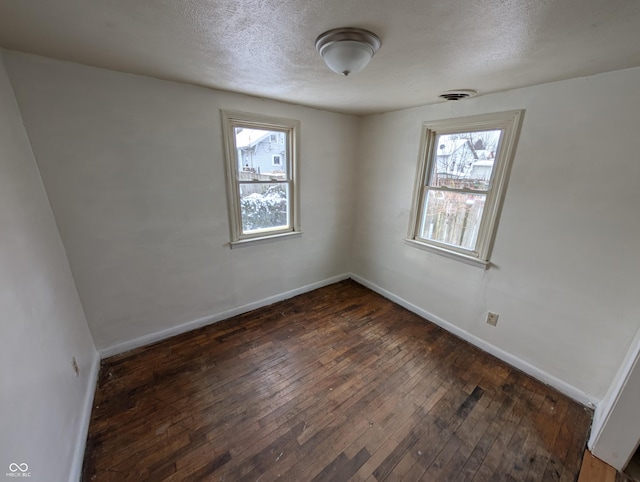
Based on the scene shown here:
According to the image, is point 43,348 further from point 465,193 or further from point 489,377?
point 465,193

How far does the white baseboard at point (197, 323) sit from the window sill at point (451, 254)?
1317mm

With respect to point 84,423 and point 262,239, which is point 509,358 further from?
point 84,423

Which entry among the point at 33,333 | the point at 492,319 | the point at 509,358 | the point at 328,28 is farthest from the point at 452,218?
the point at 33,333

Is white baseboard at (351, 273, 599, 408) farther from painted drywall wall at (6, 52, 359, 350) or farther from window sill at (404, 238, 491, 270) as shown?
painted drywall wall at (6, 52, 359, 350)

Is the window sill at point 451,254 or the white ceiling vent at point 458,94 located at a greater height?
the white ceiling vent at point 458,94

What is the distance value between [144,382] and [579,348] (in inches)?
126

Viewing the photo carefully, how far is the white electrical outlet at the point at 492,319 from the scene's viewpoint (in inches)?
86.7

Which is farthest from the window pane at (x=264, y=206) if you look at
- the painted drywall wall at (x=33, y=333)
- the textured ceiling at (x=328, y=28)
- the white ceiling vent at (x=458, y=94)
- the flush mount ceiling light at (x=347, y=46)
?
the white ceiling vent at (x=458, y=94)

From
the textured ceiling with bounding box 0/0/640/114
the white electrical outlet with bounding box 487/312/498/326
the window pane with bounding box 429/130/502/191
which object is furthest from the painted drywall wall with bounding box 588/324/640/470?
the textured ceiling with bounding box 0/0/640/114

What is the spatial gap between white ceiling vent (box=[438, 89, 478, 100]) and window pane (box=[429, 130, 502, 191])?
0.33m

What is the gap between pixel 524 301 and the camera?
202cm

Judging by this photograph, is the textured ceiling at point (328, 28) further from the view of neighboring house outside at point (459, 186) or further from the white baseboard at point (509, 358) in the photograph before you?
the white baseboard at point (509, 358)

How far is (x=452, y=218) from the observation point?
2.44 m

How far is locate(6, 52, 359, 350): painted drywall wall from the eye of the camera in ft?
5.34
